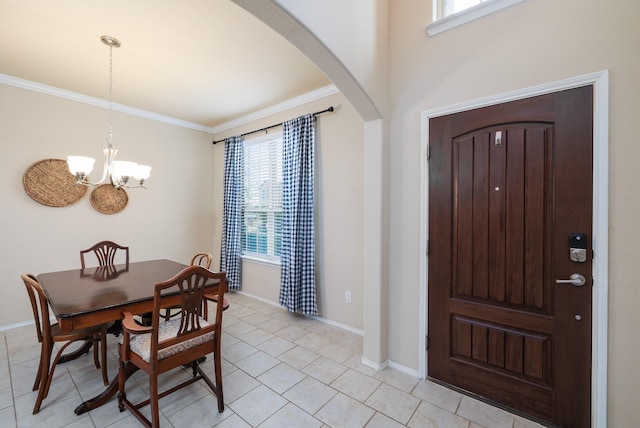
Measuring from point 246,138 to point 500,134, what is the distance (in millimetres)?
3442

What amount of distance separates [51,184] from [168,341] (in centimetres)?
300

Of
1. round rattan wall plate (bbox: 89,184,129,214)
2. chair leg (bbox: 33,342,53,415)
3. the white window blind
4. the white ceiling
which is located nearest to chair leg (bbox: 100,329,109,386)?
chair leg (bbox: 33,342,53,415)

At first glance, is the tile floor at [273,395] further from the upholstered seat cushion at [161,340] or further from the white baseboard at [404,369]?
the upholstered seat cushion at [161,340]

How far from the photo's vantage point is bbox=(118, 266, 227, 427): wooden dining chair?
5.12 feet

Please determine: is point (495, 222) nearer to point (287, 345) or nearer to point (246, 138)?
point (287, 345)

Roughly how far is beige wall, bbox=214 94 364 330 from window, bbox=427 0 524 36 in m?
1.09

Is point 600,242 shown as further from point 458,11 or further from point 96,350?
point 96,350

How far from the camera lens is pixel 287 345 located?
8.89ft

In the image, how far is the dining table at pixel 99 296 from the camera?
1.62m

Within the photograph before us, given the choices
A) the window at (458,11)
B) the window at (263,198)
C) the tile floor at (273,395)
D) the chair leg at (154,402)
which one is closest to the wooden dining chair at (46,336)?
the tile floor at (273,395)

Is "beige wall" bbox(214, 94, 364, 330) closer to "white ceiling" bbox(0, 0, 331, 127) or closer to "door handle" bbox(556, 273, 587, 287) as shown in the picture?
"white ceiling" bbox(0, 0, 331, 127)

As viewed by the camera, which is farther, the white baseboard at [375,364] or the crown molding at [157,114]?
the crown molding at [157,114]

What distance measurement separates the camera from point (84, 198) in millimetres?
3451

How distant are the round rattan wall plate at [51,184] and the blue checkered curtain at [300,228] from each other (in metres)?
2.53
